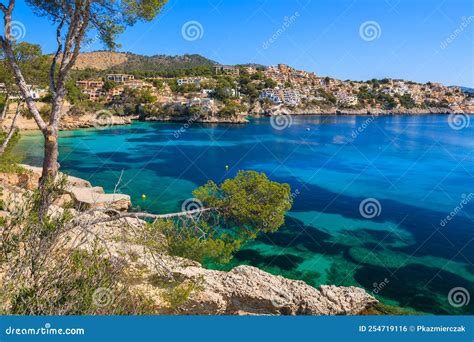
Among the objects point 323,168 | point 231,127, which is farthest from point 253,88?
point 323,168

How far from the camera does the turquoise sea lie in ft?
35.7

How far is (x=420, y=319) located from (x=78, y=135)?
41944 millimetres

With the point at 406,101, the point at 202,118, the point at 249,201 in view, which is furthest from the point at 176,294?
the point at 406,101

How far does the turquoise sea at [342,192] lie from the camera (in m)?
10.9

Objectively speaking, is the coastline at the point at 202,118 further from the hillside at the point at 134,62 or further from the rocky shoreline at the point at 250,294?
the hillside at the point at 134,62

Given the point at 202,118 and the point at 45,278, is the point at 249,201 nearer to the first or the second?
the point at 45,278

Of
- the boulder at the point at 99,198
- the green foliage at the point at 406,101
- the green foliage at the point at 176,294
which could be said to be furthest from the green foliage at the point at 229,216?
the green foliage at the point at 406,101

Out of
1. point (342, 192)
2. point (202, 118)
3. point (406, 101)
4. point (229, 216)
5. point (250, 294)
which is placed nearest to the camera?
point (229, 216)

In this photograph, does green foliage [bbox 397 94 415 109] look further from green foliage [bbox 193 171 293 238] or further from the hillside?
green foliage [bbox 193 171 293 238]

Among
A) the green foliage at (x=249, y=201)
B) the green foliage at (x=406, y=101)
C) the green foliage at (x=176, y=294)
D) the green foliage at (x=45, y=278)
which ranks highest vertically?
the green foliage at (x=406, y=101)

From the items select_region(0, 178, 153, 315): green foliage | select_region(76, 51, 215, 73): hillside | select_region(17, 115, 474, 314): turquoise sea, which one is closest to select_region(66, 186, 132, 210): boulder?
select_region(17, 115, 474, 314): turquoise sea

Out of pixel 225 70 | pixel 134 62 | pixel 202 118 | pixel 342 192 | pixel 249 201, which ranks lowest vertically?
pixel 342 192

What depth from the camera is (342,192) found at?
65.6 feet

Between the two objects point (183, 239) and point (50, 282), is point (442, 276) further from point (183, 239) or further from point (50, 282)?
point (50, 282)
